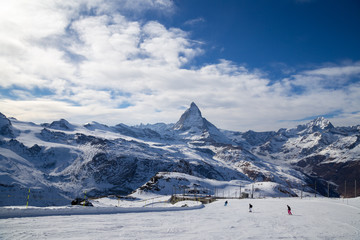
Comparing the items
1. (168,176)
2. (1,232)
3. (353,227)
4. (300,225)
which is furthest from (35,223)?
(168,176)

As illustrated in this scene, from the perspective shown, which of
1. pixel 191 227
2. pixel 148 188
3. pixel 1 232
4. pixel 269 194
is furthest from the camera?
pixel 269 194

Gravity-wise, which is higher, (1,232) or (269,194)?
(1,232)

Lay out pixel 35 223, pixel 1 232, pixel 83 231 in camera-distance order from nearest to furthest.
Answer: pixel 1 232 → pixel 83 231 → pixel 35 223

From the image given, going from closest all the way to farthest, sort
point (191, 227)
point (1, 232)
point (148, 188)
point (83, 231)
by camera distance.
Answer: point (1, 232) < point (83, 231) < point (191, 227) < point (148, 188)

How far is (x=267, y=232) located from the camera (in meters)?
26.3

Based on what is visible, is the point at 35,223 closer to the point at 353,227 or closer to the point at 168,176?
the point at 353,227

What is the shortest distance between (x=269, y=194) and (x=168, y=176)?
75.6 meters

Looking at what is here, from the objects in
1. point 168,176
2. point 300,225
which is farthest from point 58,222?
point 168,176

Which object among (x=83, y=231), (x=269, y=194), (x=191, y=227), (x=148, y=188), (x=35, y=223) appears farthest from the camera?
(x=269, y=194)

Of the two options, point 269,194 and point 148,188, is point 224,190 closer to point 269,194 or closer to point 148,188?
point 269,194

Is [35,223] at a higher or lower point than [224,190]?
higher

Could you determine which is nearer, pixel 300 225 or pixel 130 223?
pixel 130 223

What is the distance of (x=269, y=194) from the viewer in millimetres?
186875

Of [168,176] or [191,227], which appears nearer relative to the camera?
[191,227]
